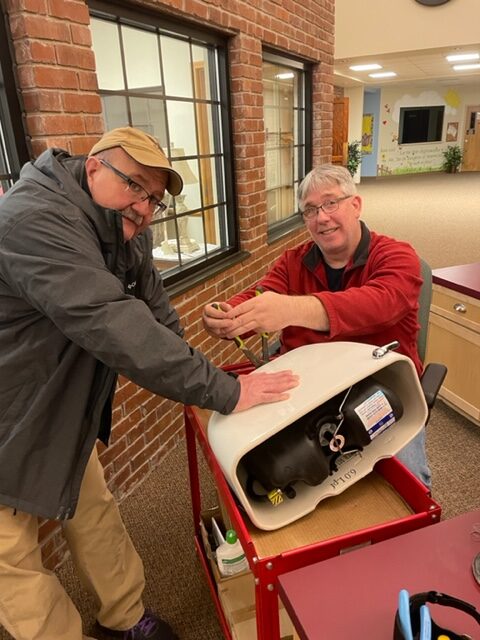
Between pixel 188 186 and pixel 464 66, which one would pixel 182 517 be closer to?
pixel 188 186

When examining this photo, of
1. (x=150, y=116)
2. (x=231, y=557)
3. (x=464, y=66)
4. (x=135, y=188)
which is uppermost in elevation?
(x=464, y=66)

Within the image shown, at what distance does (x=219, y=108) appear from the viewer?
2.88 m

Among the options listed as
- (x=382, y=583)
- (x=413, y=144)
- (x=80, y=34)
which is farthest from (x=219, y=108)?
(x=413, y=144)

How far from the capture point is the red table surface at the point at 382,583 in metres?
0.67

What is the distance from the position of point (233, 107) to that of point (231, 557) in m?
2.45

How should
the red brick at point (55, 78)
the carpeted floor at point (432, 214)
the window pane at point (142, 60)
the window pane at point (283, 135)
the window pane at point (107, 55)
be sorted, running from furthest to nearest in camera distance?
the carpeted floor at point (432, 214) < the window pane at point (283, 135) < the window pane at point (142, 60) < the window pane at point (107, 55) < the red brick at point (55, 78)

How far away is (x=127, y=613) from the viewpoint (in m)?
1.48

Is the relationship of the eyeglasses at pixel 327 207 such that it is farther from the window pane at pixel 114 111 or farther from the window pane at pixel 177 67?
the window pane at pixel 177 67

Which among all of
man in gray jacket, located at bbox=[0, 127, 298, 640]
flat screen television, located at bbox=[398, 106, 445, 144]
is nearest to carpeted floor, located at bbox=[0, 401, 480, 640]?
man in gray jacket, located at bbox=[0, 127, 298, 640]

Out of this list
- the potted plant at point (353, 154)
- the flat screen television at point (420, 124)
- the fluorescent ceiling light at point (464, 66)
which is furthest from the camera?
the flat screen television at point (420, 124)

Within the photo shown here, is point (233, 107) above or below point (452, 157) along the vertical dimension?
above

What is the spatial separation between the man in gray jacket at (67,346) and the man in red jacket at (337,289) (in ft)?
0.86

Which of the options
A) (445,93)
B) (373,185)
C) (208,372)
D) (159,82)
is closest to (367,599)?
(208,372)

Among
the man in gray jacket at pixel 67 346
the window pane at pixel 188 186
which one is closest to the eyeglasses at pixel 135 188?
the man in gray jacket at pixel 67 346
